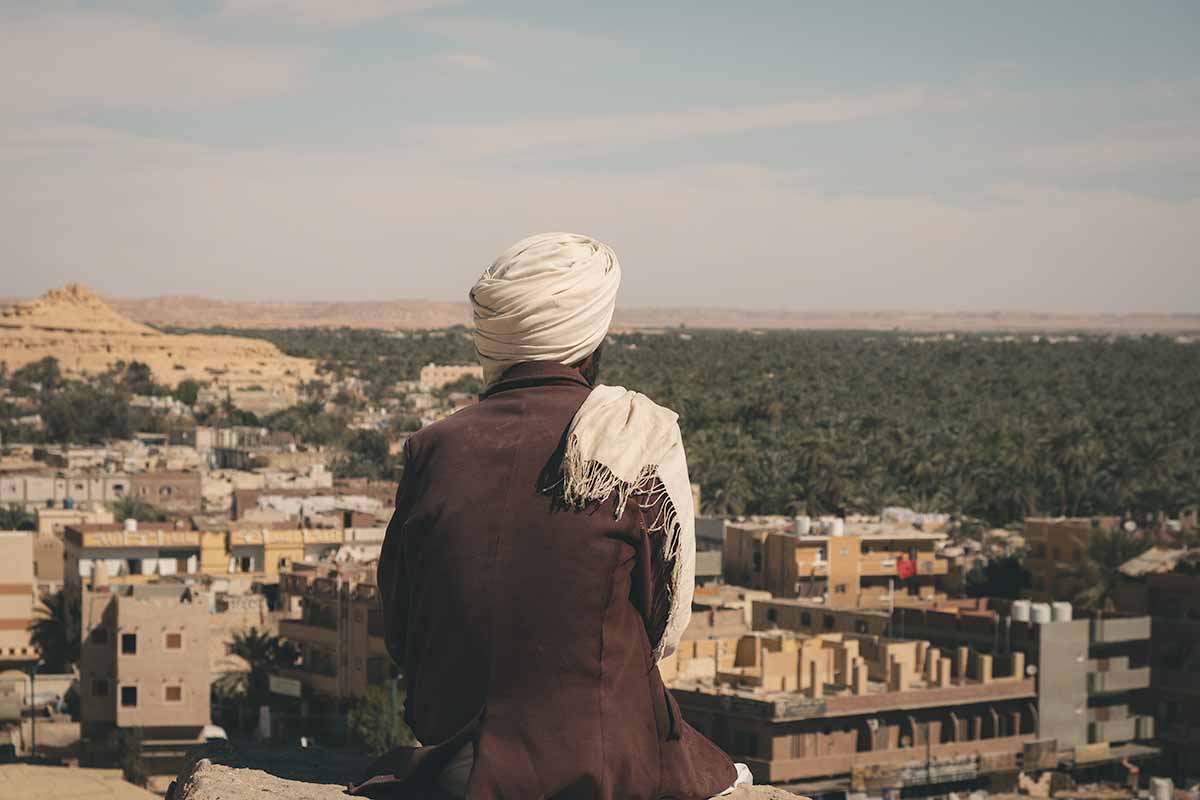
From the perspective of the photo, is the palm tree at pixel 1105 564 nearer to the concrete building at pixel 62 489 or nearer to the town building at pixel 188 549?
the town building at pixel 188 549

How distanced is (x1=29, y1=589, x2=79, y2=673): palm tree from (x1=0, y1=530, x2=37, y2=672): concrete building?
0.65 feet

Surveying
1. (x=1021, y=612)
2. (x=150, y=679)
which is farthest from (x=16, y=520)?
(x=1021, y=612)

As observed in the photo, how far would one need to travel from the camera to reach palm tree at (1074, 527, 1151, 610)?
3269cm

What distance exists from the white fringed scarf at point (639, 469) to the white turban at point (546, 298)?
0.36 feet

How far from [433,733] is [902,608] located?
28.8m

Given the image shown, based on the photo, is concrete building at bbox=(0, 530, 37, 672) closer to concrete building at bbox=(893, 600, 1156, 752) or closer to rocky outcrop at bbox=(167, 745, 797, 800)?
concrete building at bbox=(893, 600, 1156, 752)

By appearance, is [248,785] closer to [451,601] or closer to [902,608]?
[451,601]

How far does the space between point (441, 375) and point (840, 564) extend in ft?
225

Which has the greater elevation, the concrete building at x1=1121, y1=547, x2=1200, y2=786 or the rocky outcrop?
the rocky outcrop

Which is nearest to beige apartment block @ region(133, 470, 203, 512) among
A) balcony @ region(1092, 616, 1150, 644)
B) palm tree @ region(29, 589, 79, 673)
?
palm tree @ region(29, 589, 79, 673)

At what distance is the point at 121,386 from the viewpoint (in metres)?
95.6

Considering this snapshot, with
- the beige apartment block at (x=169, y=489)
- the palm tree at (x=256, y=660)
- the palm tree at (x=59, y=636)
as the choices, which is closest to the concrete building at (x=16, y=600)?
the palm tree at (x=59, y=636)

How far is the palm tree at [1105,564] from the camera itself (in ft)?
107

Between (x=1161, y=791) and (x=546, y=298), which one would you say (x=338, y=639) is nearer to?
(x=1161, y=791)
